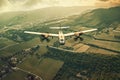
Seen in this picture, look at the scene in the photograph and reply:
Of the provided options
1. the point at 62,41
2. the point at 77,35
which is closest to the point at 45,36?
the point at 62,41

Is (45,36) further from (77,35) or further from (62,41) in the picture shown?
(77,35)
